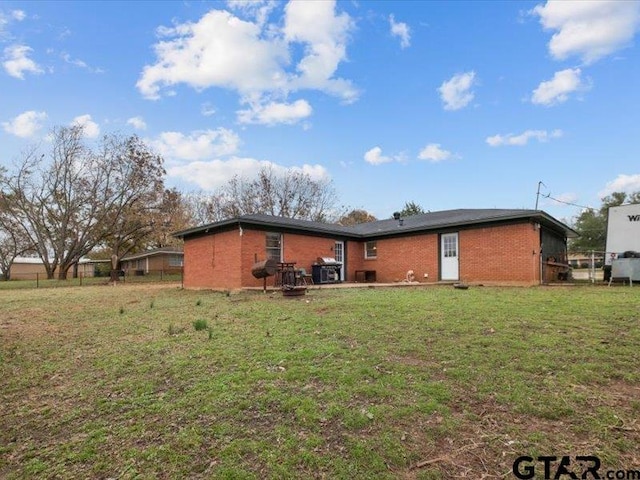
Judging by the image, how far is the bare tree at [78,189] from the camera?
30.1 m

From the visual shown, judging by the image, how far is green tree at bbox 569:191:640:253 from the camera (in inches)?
1449

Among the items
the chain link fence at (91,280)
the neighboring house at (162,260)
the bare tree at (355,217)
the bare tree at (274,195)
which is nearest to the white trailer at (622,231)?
the chain link fence at (91,280)

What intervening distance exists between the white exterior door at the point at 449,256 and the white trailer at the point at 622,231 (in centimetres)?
549

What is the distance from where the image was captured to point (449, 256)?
54.2ft

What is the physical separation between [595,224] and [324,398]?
42611 millimetres

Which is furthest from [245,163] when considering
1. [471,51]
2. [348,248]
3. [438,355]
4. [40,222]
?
[438,355]

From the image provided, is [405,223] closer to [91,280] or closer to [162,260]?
[91,280]

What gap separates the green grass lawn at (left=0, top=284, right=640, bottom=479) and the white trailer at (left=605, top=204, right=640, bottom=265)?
1016 centimetres

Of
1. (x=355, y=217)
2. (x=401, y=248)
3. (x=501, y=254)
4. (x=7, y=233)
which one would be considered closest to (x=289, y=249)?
(x=401, y=248)

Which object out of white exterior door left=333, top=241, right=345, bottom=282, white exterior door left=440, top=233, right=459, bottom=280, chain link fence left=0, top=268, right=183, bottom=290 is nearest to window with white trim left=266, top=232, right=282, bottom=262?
white exterior door left=333, top=241, right=345, bottom=282

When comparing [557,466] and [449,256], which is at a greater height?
[449,256]

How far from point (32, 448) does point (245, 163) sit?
35.5m

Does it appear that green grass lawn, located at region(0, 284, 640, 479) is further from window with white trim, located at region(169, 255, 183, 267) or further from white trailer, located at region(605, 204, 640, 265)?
window with white trim, located at region(169, 255, 183, 267)

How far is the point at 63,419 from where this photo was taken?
143 inches
